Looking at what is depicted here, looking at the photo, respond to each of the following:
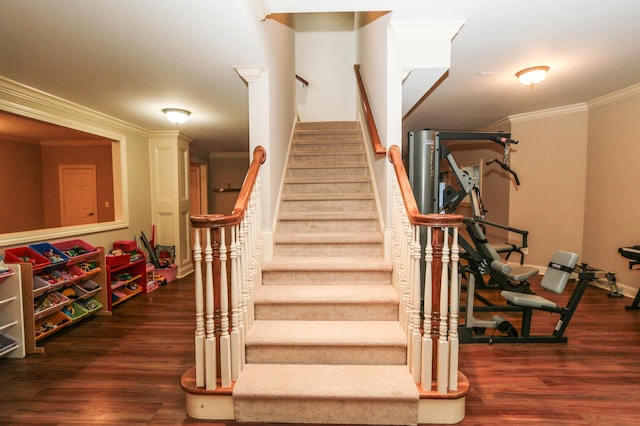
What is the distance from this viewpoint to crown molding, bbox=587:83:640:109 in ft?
12.0

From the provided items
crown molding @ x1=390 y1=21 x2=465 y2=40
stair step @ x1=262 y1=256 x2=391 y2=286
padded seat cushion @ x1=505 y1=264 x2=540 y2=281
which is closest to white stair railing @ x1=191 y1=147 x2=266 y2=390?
stair step @ x1=262 y1=256 x2=391 y2=286

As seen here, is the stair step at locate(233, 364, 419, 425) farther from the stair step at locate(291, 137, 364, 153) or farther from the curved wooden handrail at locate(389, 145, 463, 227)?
the stair step at locate(291, 137, 364, 153)

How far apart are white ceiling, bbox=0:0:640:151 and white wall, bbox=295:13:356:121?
215cm

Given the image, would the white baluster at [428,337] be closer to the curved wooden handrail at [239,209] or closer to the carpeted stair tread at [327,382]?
the carpeted stair tread at [327,382]

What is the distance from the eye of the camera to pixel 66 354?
258 cm

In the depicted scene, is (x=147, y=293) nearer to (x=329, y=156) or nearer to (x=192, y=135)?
(x=192, y=135)

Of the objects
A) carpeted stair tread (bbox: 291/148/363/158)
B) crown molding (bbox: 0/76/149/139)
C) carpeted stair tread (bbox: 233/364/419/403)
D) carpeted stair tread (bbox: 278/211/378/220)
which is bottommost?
carpeted stair tread (bbox: 233/364/419/403)

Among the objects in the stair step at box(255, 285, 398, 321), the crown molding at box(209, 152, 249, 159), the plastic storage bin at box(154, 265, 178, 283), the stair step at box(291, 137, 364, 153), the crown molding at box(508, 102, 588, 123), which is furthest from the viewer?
the crown molding at box(209, 152, 249, 159)

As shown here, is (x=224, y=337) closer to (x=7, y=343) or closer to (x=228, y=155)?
(x=7, y=343)

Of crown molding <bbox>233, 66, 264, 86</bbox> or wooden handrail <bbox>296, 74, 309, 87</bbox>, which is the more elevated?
wooden handrail <bbox>296, 74, 309, 87</bbox>

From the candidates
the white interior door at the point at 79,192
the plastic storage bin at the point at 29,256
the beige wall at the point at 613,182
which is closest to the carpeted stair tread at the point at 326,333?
the plastic storage bin at the point at 29,256

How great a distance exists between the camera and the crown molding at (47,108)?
8.96 ft

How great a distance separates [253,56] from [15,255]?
2.77 meters

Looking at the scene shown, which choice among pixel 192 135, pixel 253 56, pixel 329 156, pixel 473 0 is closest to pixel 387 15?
pixel 473 0
